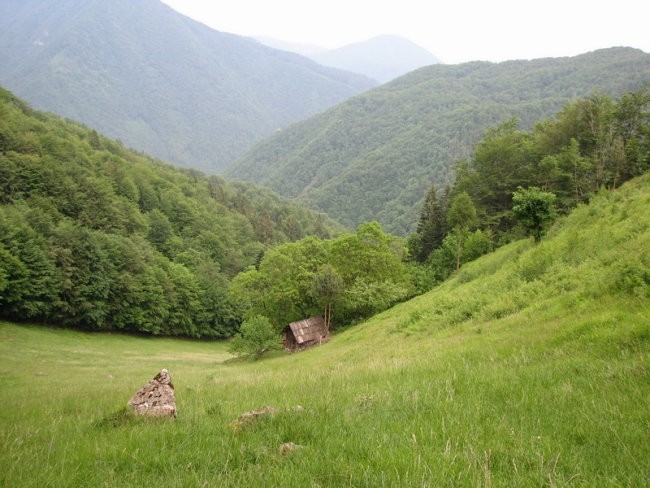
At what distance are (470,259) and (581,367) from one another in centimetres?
4646

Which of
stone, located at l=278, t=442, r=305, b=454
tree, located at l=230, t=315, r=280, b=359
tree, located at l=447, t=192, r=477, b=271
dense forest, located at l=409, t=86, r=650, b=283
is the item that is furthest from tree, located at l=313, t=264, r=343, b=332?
stone, located at l=278, t=442, r=305, b=454

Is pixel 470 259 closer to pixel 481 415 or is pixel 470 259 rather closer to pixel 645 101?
pixel 645 101

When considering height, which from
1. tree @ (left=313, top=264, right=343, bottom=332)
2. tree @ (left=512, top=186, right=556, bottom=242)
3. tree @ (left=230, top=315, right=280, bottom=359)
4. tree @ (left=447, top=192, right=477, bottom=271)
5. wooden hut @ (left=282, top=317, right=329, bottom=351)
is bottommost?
wooden hut @ (left=282, top=317, right=329, bottom=351)

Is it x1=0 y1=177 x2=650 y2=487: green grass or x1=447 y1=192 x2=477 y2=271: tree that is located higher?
x1=0 y1=177 x2=650 y2=487: green grass

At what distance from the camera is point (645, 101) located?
4866 cm

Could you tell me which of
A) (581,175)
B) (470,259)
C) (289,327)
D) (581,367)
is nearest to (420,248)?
(470,259)

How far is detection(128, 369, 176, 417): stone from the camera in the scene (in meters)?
6.29

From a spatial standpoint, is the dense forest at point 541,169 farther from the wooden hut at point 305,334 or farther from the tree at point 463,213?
the wooden hut at point 305,334

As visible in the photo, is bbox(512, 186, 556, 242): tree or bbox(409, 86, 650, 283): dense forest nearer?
bbox(512, 186, 556, 242): tree

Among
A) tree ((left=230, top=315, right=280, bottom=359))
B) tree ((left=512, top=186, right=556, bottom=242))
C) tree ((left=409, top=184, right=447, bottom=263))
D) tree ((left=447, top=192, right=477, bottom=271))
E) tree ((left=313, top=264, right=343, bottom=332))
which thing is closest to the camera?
tree ((left=512, top=186, right=556, bottom=242))

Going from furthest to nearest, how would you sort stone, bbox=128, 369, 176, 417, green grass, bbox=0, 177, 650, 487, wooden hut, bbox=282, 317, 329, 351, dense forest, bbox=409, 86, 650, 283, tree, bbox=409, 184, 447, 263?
tree, bbox=409, 184, 447, 263
dense forest, bbox=409, 86, 650, 283
wooden hut, bbox=282, 317, 329, 351
stone, bbox=128, 369, 176, 417
green grass, bbox=0, 177, 650, 487

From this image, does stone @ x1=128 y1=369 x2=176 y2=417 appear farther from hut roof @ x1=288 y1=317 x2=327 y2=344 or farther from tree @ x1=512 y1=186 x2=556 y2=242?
hut roof @ x1=288 y1=317 x2=327 y2=344

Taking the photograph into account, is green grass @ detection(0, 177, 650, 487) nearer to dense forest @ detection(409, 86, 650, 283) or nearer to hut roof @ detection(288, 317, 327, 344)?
hut roof @ detection(288, 317, 327, 344)

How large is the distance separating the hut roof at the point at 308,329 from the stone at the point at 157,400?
1476 inches
